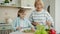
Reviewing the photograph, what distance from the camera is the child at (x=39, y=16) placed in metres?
2.75

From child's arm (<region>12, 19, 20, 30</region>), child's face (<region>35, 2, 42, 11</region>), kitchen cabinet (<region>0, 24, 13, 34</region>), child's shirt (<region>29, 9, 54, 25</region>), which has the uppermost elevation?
child's face (<region>35, 2, 42, 11</region>)

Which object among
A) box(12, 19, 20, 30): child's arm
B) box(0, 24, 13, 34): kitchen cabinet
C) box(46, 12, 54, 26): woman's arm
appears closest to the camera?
box(12, 19, 20, 30): child's arm

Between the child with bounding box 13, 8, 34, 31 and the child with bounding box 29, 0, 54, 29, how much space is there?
0.29 feet

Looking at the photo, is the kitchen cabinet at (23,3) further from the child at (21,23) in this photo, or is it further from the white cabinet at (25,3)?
the child at (21,23)

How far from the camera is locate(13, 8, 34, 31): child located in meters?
2.67

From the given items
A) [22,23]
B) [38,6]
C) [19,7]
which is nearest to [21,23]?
[22,23]

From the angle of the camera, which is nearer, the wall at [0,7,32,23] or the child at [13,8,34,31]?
the child at [13,8,34,31]

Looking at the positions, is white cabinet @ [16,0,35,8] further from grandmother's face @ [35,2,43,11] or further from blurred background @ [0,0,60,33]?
grandmother's face @ [35,2,43,11]

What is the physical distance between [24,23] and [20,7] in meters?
0.30

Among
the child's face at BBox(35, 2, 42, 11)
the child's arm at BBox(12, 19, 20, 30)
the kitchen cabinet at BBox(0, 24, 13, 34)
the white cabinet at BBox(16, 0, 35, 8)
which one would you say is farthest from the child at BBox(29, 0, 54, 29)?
the kitchen cabinet at BBox(0, 24, 13, 34)

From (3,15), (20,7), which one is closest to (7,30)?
(3,15)

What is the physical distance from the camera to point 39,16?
2752 millimetres

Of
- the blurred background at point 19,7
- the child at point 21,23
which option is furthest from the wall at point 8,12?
the child at point 21,23

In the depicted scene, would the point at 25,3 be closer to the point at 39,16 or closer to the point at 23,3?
the point at 23,3
